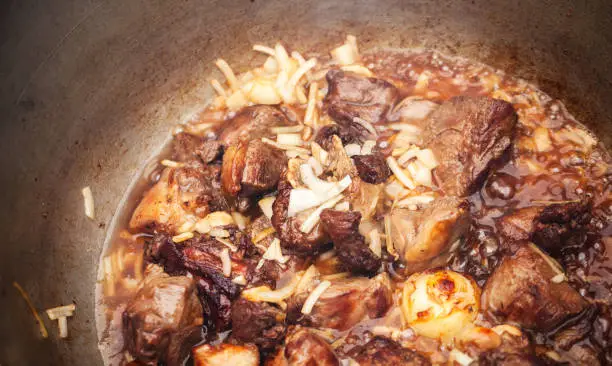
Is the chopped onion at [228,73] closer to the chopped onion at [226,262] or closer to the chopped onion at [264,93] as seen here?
the chopped onion at [264,93]

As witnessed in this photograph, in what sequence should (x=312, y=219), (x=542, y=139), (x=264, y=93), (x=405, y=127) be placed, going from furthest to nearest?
(x=264, y=93)
(x=405, y=127)
(x=542, y=139)
(x=312, y=219)

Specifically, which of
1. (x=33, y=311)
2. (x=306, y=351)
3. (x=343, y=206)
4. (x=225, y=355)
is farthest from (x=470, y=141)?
(x=33, y=311)

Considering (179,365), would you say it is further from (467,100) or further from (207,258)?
(467,100)

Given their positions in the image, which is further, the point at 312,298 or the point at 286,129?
the point at 286,129

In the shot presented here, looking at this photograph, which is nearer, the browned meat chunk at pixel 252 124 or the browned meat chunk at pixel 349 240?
the browned meat chunk at pixel 349 240

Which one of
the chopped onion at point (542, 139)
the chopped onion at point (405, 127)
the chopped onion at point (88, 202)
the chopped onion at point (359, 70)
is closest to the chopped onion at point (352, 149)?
the chopped onion at point (405, 127)

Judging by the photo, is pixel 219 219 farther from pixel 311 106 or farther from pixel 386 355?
pixel 386 355
